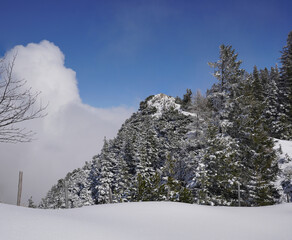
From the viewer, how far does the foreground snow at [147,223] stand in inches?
104

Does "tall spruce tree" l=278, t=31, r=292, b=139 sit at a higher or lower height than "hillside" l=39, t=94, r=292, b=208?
higher

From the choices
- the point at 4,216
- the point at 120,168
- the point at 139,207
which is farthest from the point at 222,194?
the point at 120,168

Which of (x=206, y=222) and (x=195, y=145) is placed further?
(x=195, y=145)

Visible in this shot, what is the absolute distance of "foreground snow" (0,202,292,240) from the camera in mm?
2639

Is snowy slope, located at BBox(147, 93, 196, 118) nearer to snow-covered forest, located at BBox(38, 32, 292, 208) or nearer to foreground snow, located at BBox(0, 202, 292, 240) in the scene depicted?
snow-covered forest, located at BBox(38, 32, 292, 208)

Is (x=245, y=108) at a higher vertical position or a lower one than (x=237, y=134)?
higher

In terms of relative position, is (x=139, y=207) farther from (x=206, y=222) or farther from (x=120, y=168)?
(x=120, y=168)

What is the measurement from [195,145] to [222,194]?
5.77 meters

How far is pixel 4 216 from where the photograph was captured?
9.23ft

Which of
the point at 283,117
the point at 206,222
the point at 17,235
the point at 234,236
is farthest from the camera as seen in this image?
the point at 283,117

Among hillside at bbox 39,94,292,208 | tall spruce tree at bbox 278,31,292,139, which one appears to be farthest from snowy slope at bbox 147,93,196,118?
tall spruce tree at bbox 278,31,292,139

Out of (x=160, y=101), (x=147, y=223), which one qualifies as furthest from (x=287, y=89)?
(x=160, y=101)

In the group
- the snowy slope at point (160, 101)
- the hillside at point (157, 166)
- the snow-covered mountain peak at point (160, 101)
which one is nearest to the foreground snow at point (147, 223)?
the hillside at point (157, 166)

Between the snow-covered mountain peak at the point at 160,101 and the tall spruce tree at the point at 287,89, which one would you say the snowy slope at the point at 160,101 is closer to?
the snow-covered mountain peak at the point at 160,101
